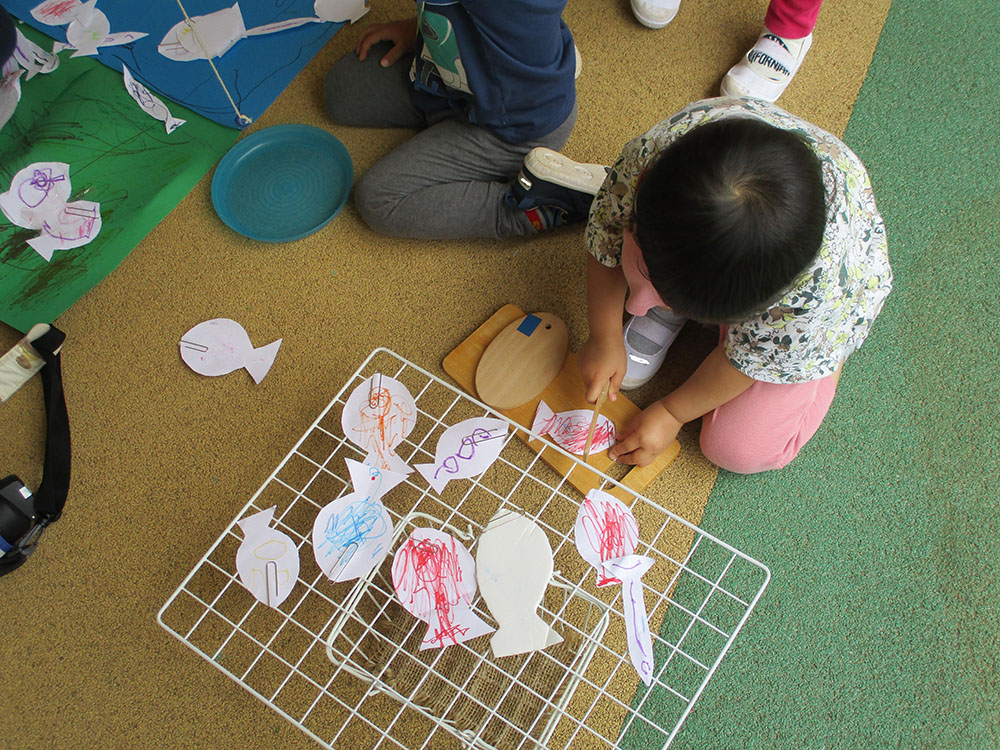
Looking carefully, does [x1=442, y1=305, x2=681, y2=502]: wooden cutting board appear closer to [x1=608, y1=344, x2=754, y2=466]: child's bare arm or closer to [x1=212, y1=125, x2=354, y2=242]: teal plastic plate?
[x1=608, y1=344, x2=754, y2=466]: child's bare arm

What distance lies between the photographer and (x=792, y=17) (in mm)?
1142

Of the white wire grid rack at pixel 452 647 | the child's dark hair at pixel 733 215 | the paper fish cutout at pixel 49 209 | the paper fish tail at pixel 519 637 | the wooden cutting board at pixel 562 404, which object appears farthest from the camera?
the paper fish cutout at pixel 49 209

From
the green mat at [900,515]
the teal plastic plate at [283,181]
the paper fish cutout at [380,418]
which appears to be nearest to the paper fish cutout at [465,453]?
the paper fish cutout at [380,418]

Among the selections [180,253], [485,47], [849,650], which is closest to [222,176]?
[180,253]

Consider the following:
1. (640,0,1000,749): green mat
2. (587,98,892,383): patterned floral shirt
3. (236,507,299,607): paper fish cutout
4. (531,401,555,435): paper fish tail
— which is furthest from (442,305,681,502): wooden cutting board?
(236,507,299,607): paper fish cutout

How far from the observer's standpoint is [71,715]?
0.92 meters

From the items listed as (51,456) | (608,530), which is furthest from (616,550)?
(51,456)

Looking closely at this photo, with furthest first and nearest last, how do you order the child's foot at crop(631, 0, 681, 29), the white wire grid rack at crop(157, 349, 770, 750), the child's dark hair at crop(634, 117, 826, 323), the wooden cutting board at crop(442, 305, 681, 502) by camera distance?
the child's foot at crop(631, 0, 681, 29) → the wooden cutting board at crop(442, 305, 681, 502) → the white wire grid rack at crop(157, 349, 770, 750) → the child's dark hair at crop(634, 117, 826, 323)

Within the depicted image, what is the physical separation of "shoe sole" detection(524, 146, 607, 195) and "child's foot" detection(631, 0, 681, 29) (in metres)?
0.37

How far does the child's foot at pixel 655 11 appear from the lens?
119 cm

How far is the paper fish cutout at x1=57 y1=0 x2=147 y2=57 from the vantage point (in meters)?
1.20

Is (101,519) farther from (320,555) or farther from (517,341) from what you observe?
(517,341)

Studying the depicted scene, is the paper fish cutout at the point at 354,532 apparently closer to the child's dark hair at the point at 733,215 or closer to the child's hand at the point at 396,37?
the child's dark hair at the point at 733,215

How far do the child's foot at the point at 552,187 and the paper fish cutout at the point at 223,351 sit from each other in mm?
A: 408
